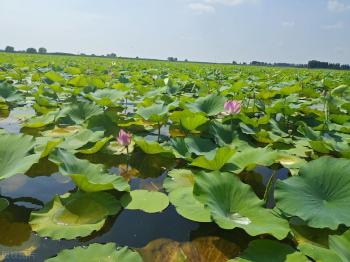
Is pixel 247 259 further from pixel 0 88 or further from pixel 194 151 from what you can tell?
pixel 0 88

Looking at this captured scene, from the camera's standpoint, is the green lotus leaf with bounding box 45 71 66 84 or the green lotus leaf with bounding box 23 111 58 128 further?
the green lotus leaf with bounding box 45 71 66 84

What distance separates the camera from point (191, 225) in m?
1.49

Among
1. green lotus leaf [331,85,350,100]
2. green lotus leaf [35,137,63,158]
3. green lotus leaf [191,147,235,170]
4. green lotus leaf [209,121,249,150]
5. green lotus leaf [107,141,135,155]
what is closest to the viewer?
green lotus leaf [191,147,235,170]

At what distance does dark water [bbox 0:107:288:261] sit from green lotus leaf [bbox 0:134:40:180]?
7.0 inches

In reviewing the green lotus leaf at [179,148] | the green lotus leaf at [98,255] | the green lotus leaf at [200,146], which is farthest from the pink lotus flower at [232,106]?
the green lotus leaf at [98,255]

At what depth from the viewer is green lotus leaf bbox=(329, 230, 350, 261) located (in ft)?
3.52

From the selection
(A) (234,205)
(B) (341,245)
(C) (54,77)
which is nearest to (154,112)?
(A) (234,205)

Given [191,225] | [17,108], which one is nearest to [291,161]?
[191,225]

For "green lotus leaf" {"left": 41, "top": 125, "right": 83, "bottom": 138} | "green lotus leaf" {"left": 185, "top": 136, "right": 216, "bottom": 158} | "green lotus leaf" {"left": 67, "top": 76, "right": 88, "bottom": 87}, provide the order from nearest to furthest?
"green lotus leaf" {"left": 185, "top": 136, "right": 216, "bottom": 158} < "green lotus leaf" {"left": 41, "top": 125, "right": 83, "bottom": 138} < "green lotus leaf" {"left": 67, "top": 76, "right": 88, "bottom": 87}

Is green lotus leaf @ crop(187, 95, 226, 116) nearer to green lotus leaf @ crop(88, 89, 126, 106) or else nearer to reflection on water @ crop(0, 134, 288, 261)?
green lotus leaf @ crop(88, 89, 126, 106)

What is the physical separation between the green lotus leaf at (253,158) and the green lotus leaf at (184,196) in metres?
0.26

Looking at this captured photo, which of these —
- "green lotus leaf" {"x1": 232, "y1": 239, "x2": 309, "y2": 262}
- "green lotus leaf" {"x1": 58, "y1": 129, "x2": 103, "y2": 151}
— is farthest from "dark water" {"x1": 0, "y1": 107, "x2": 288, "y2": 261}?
"green lotus leaf" {"x1": 58, "y1": 129, "x2": 103, "y2": 151}

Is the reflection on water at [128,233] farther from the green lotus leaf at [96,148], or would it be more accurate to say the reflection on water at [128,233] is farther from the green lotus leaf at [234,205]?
the green lotus leaf at [96,148]

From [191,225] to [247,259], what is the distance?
37 cm
